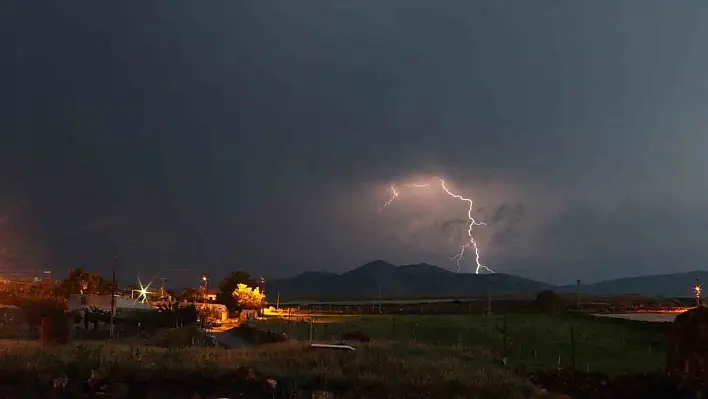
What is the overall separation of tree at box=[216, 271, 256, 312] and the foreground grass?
71.9 meters

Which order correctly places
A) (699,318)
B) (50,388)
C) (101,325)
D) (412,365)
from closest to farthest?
(50,388), (412,365), (699,318), (101,325)

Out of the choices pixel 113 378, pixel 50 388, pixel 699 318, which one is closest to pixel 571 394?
pixel 699 318

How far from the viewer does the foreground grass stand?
583 inches

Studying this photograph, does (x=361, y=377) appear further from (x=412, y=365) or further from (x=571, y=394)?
(x=571, y=394)

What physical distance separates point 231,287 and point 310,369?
82.1 m

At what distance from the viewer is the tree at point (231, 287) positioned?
89.4m

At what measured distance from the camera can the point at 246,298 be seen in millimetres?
88750

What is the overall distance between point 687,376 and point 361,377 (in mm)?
11885

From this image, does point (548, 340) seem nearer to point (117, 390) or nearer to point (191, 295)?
point (117, 390)

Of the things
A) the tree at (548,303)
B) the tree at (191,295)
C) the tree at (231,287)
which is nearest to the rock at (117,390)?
the tree at (231,287)

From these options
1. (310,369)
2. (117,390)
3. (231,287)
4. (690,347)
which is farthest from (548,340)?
(231,287)

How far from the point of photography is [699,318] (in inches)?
922

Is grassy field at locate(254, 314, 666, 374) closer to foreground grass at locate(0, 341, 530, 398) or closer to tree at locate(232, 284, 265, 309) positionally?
foreground grass at locate(0, 341, 530, 398)

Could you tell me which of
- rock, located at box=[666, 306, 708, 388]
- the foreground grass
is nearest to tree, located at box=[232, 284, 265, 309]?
rock, located at box=[666, 306, 708, 388]
